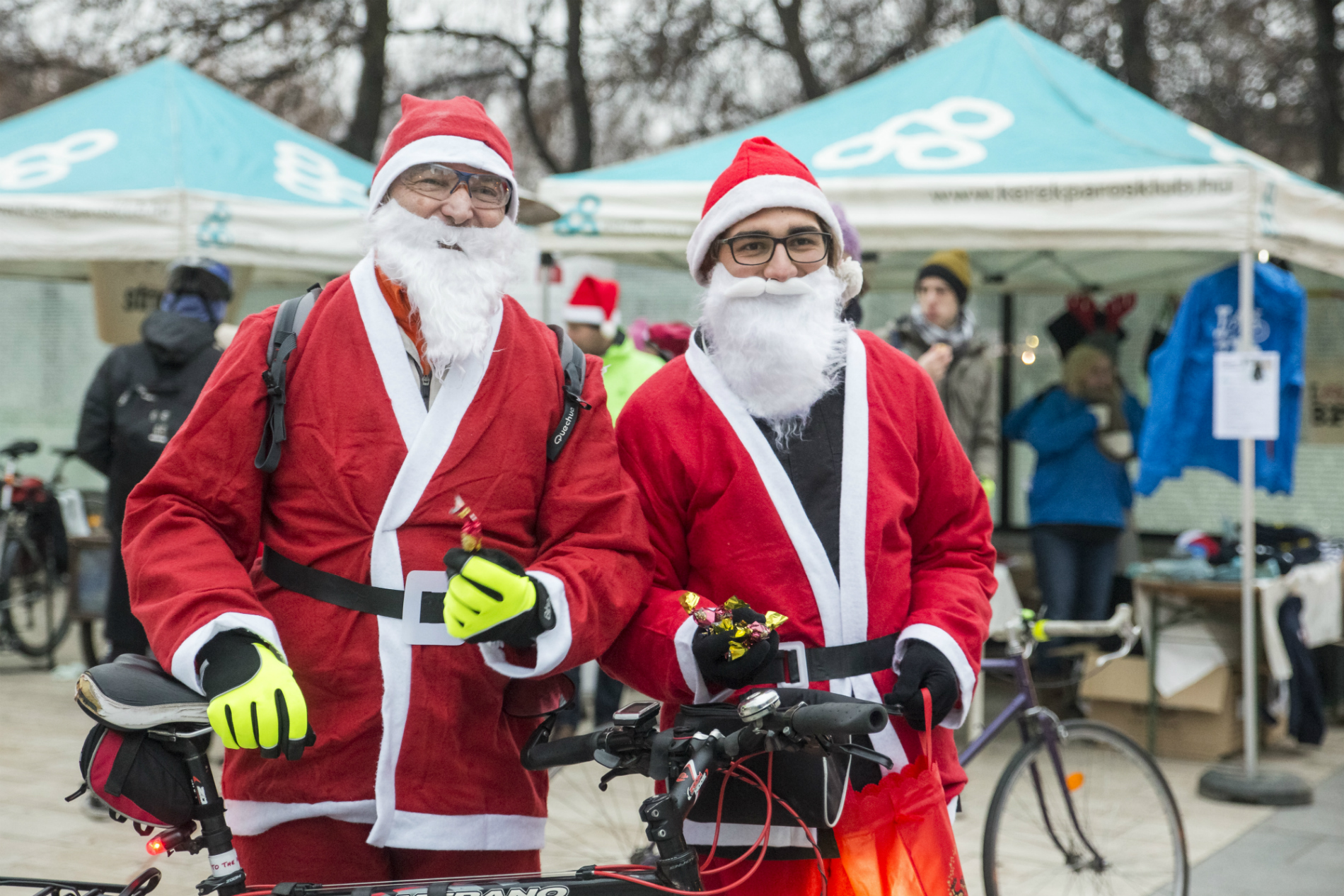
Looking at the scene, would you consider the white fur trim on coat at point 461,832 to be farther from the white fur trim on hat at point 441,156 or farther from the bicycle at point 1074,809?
the bicycle at point 1074,809

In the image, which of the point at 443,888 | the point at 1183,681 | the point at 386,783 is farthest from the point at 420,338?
the point at 1183,681

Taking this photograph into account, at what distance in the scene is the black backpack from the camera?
6.64 ft

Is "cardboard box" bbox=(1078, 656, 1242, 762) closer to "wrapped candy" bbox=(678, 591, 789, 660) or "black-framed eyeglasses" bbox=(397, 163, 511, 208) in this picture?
"wrapped candy" bbox=(678, 591, 789, 660)

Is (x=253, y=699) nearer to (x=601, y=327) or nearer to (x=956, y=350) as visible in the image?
(x=956, y=350)

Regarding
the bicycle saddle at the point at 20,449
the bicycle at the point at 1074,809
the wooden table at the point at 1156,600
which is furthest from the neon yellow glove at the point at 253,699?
the bicycle saddle at the point at 20,449

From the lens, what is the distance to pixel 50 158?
7141mm

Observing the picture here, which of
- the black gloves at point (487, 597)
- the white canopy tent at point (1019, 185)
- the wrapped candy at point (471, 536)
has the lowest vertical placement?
the black gloves at point (487, 597)

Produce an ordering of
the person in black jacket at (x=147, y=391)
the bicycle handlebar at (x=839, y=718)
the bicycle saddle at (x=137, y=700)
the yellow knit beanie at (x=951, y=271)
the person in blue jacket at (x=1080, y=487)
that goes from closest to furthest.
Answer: the bicycle handlebar at (x=839, y=718) < the bicycle saddle at (x=137, y=700) < the person in black jacket at (x=147, y=391) < the yellow knit beanie at (x=951, y=271) < the person in blue jacket at (x=1080, y=487)

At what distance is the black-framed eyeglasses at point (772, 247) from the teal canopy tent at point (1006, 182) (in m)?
2.94

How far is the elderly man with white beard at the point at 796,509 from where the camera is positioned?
2092 mm

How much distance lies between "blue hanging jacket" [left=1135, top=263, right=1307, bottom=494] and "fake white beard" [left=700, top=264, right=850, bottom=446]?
3996mm

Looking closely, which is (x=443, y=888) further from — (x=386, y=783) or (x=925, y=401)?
(x=925, y=401)

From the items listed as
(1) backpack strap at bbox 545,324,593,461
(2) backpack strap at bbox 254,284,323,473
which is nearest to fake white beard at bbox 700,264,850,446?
(1) backpack strap at bbox 545,324,593,461

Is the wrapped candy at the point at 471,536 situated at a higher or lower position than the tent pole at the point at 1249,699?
higher
